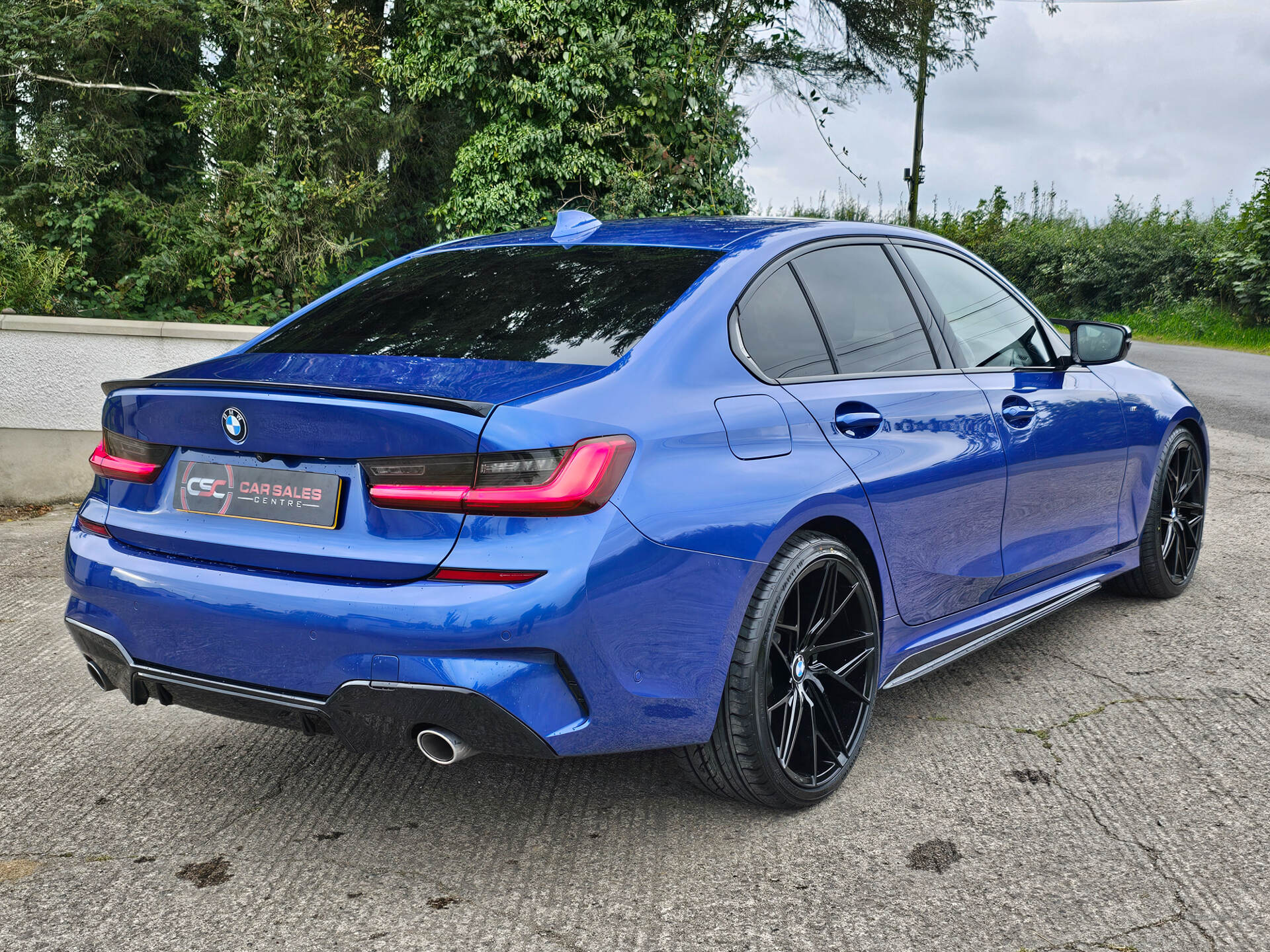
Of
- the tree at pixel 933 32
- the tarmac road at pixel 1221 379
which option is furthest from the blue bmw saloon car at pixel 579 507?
the tree at pixel 933 32

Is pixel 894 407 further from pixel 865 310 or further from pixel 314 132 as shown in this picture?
pixel 314 132

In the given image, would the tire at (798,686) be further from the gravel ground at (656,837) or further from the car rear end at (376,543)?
the car rear end at (376,543)

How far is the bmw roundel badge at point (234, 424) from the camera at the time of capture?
2.65 meters

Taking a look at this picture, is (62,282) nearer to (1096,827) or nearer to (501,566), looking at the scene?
(501,566)

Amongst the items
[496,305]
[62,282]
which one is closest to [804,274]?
[496,305]

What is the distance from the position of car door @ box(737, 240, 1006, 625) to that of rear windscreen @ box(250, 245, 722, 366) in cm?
30

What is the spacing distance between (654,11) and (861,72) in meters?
7.90

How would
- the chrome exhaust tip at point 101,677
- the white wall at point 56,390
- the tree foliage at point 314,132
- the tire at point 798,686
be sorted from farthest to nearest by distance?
the tree foliage at point 314,132, the white wall at point 56,390, the chrome exhaust tip at point 101,677, the tire at point 798,686

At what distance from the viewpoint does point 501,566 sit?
2381 millimetres

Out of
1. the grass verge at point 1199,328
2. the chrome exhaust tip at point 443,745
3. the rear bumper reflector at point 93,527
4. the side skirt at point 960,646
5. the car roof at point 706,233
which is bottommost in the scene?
the grass verge at point 1199,328

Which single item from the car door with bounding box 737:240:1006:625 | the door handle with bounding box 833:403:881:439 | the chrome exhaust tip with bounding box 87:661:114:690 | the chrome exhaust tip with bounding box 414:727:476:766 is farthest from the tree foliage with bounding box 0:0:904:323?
the chrome exhaust tip with bounding box 414:727:476:766

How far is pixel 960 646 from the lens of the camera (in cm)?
373

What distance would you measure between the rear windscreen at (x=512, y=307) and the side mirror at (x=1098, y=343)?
194cm

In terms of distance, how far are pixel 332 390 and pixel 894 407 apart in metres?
1.65
